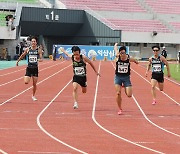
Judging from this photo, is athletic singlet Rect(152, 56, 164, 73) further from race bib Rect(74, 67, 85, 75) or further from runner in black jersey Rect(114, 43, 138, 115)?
race bib Rect(74, 67, 85, 75)

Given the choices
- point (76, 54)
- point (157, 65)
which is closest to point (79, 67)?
point (76, 54)

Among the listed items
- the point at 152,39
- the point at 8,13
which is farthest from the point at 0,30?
the point at 152,39

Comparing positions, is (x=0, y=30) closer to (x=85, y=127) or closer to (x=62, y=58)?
(x=62, y=58)

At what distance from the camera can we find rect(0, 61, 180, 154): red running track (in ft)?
27.8

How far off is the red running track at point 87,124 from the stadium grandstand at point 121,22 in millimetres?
37069

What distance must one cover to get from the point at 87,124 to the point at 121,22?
50653 millimetres

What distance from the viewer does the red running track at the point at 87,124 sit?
27.8 ft

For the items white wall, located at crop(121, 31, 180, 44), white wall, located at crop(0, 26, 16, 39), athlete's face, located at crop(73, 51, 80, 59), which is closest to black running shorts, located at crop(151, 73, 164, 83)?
athlete's face, located at crop(73, 51, 80, 59)

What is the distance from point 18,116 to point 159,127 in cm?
319

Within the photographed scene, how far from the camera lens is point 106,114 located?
42.9ft

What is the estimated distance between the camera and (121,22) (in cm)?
6128

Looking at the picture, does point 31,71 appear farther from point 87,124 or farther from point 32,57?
point 87,124

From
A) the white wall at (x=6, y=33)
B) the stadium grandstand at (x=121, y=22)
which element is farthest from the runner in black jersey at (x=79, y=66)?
the stadium grandstand at (x=121, y=22)

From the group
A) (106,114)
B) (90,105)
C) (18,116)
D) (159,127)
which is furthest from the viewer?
(90,105)
